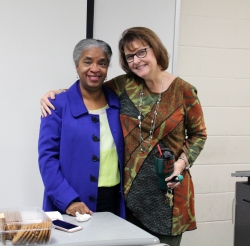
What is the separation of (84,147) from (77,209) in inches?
11.6

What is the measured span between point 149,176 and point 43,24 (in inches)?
45.4

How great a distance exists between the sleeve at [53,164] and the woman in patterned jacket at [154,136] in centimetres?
7

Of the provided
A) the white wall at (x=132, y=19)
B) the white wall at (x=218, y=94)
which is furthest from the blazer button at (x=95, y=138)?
the white wall at (x=218, y=94)

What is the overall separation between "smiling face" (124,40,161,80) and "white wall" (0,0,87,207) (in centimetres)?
67

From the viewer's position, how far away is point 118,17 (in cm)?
283

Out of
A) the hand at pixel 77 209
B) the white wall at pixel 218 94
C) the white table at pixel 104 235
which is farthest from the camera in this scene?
the white wall at pixel 218 94

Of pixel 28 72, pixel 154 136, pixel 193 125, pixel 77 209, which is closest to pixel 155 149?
pixel 154 136

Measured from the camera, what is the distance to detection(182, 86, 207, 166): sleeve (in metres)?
2.14

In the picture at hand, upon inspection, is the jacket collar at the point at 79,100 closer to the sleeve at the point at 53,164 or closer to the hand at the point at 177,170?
the sleeve at the point at 53,164

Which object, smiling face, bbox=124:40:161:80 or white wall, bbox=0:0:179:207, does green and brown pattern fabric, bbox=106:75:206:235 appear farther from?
white wall, bbox=0:0:179:207

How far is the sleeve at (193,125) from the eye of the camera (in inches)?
84.4

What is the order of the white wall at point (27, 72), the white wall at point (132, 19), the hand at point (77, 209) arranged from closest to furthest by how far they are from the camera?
the hand at point (77, 209) → the white wall at point (27, 72) → the white wall at point (132, 19)

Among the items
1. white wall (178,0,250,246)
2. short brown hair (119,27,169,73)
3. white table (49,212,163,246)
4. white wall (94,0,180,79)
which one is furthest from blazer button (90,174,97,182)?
white wall (178,0,250,246)

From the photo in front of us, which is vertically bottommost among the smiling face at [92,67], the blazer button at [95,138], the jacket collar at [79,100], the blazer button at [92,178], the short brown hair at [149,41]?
the blazer button at [92,178]
